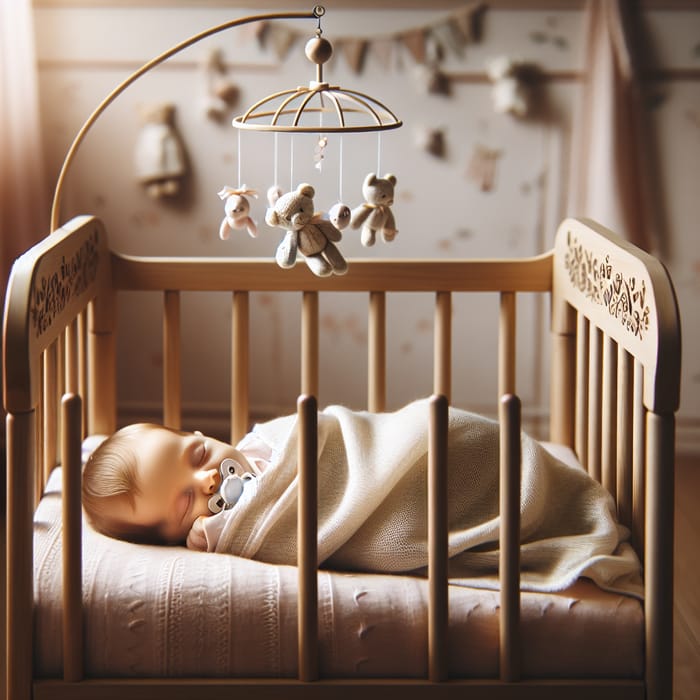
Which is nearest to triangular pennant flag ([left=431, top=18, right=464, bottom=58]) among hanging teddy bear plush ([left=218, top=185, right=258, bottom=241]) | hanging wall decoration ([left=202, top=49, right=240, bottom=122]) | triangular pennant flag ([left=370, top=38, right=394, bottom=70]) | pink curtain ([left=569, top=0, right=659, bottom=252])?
triangular pennant flag ([left=370, top=38, right=394, bottom=70])

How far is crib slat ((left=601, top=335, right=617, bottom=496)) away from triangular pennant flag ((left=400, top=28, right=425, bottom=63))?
1442mm

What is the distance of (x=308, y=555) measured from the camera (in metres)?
1.27

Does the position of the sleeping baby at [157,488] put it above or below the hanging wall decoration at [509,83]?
below

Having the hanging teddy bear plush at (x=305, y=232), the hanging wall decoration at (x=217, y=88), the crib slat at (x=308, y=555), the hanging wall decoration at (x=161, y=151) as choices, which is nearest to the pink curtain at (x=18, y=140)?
the hanging wall decoration at (x=161, y=151)

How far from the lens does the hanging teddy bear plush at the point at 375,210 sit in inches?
64.3

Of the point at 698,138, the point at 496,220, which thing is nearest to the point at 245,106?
the point at 496,220

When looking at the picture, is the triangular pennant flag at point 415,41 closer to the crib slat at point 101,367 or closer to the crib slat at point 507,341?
the crib slat at point 507,341

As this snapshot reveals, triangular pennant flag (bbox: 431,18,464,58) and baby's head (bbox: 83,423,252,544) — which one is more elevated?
triangular pennant flag (bbox: 431,18,464,58)

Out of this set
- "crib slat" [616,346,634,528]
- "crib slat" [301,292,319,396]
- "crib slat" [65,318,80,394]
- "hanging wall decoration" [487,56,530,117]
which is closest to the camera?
"crib slat" [616,346,634,528]

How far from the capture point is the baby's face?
1.47 metres

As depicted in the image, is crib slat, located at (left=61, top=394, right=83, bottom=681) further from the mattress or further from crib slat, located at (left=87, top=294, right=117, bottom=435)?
crib slat, located at (left=87, top=294, right=117, bottom=435)

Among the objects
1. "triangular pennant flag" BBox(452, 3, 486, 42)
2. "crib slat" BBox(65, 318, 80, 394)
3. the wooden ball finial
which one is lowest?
"crib slat" BBox(65, 318, 80, 394)

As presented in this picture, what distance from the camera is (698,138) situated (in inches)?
115

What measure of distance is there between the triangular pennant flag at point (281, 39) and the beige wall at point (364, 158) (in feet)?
0.07
